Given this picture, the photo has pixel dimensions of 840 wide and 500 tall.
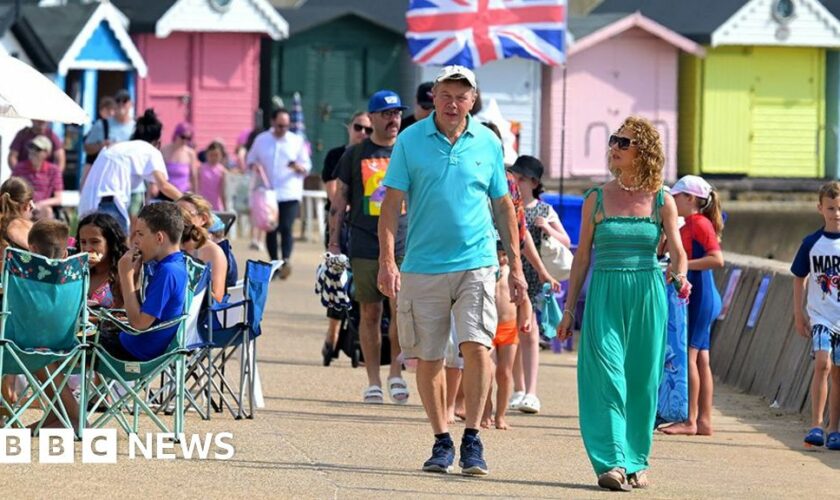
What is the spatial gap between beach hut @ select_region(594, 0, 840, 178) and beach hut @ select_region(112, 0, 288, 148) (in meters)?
9.35

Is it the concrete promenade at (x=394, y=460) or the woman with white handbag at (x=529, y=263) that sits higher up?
the woman with white handbag at (x=529, y=263)

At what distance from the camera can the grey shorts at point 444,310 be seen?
9695 mm

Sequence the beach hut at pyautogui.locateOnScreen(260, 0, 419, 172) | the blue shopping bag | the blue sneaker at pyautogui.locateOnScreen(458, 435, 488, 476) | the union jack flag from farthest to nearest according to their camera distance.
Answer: the beach hut at pyautogui.locateOnScreen(260, 0, 419, 172)
the union jack flag
the blue shopping bag
the blue sneaker at pyautogui.locateOnScreen(458, 435, 488, 476)

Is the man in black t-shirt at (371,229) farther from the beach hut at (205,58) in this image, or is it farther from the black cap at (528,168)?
the beach hut at (205,58)

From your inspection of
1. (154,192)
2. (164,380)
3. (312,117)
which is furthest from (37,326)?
(312,117)

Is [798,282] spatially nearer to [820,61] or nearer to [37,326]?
[37,326]

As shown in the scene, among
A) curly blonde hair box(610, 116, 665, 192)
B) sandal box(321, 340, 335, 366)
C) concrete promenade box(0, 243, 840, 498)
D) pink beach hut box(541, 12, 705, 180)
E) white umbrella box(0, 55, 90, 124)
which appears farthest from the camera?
pink beach hut box(541, 12, 705, 180)

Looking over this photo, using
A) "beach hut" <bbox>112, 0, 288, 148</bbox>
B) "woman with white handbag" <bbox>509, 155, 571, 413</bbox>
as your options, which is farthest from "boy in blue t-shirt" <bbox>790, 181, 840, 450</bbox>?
"beach hut" <bbox>112, 0, 288, 148</bbox>

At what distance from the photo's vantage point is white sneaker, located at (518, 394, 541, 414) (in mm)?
12734

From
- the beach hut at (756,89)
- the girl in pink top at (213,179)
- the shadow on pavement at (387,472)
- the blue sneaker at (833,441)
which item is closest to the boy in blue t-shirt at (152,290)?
the shadow on pavement at (387,472)

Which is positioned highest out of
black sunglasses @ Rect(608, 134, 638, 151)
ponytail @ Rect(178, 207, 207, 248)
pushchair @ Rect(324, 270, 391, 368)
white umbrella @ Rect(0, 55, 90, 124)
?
white umbrella @ Rect(0, 55, 90, 124)

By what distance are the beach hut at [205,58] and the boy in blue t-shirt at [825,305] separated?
91.6 feet

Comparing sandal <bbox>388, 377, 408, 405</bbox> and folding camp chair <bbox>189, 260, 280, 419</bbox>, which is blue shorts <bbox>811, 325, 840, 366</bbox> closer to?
sandal <bbox>388, 377, 408, 405</bbox>

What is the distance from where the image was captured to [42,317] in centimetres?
982
